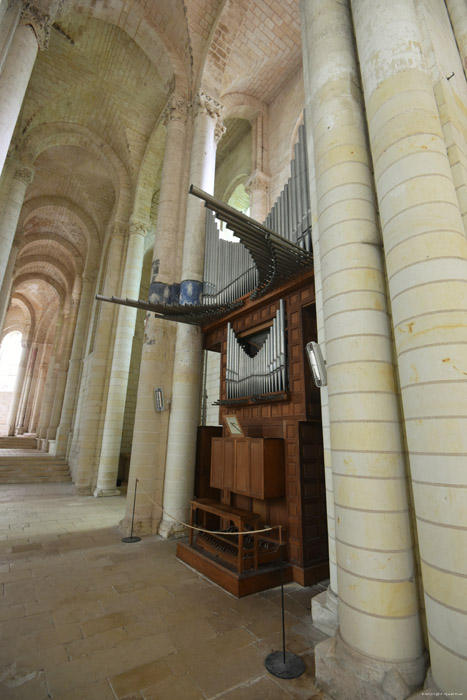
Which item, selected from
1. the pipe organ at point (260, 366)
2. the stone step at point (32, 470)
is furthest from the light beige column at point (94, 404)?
the pipe organ at point (260, 366)

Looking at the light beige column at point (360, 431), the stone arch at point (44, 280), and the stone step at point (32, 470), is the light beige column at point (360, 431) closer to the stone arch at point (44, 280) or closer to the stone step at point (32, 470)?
the stone step at point (32, 470)

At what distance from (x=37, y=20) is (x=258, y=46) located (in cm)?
596

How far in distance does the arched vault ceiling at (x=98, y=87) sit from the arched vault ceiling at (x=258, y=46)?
3.17 meters

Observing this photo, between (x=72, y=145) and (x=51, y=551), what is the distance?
46.2ft

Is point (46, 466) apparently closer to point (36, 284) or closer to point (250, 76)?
point (250, 76)

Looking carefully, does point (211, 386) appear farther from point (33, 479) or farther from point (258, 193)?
point (33, 479)

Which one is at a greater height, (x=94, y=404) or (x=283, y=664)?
(x=94, y=404)

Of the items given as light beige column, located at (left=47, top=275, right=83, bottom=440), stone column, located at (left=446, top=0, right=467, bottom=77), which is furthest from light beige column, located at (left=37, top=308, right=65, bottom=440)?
stone column, located at (left=446, top=0, right=467, bottom=77)

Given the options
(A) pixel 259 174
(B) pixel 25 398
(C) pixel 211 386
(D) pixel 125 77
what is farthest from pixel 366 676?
(B) pixel 25 398

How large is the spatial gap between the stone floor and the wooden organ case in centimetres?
31

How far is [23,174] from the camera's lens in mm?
10234

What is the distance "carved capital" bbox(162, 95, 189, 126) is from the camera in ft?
28.2

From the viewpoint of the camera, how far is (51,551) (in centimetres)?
536

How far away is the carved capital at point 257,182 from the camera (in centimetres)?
1033
